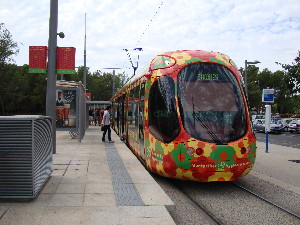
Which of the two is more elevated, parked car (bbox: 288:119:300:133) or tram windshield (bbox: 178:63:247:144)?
tram windshield (bbox: 178:63:247:144)

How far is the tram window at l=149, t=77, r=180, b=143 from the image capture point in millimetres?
8008

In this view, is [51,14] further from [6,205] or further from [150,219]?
[150,219]

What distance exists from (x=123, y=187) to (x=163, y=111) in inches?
78.8

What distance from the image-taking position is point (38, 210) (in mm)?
5453

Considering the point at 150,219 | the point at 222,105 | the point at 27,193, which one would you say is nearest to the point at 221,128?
the point at 222,105

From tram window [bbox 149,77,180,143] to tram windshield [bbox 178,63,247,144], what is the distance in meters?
0.19

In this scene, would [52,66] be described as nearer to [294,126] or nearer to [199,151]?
[199,151]

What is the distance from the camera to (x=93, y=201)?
237 inches

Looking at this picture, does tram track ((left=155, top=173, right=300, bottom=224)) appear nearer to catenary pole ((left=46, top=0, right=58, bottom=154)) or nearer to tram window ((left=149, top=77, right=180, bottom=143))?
tram window ((left=149, top=77, right=180, bottom=143))

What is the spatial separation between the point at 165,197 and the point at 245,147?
237 centimetres

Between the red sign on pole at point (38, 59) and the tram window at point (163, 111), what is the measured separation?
4.61 metres

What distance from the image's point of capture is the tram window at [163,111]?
8008 mm

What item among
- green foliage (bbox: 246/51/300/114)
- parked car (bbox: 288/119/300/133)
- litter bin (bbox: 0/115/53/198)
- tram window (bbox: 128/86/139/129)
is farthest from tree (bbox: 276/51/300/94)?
litter bin (bbox: 0/115/53/198)

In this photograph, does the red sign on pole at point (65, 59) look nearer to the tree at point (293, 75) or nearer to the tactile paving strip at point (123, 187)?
the tactile paving strip at point (123, 187)
